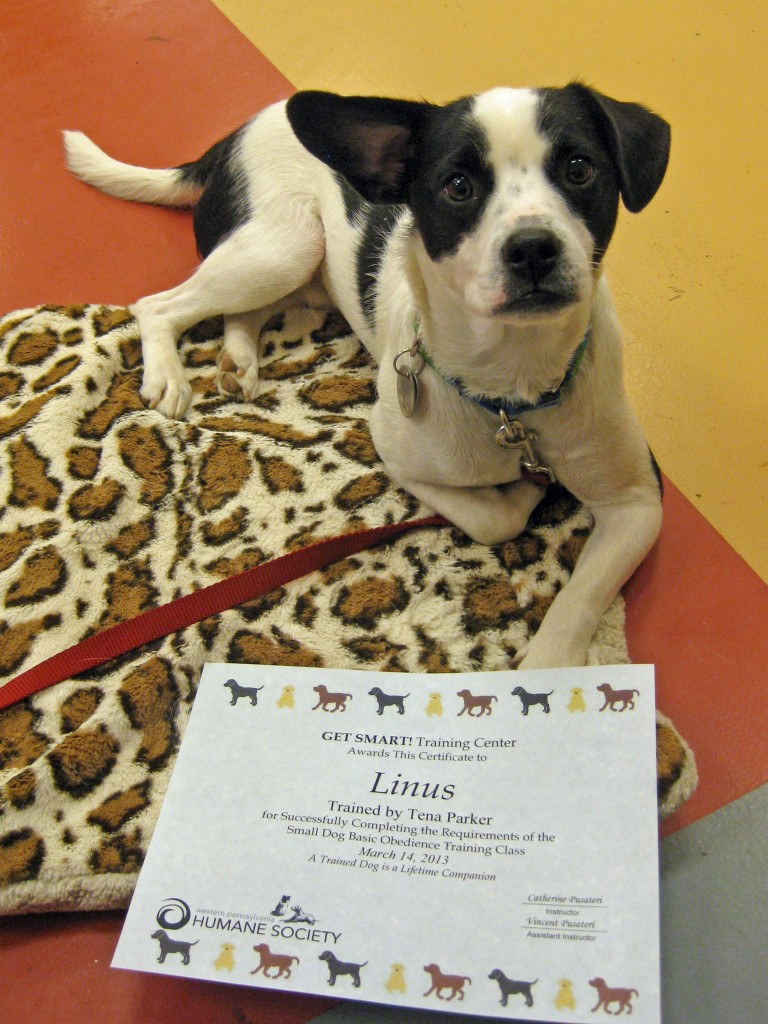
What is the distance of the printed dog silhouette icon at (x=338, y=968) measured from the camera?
110 centimetres

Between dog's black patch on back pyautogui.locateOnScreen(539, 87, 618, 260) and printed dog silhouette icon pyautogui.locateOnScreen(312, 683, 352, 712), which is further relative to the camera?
printed dog silhouette icon pyautogui.locateOnScreen(312, 683, 352, 712)

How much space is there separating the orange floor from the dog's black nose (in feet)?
2.36

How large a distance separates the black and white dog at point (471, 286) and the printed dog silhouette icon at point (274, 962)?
0.59m

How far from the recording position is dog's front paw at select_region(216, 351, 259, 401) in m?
1.97

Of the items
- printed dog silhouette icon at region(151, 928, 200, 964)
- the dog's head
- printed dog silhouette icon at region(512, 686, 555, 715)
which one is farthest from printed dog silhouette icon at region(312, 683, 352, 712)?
the dog's head

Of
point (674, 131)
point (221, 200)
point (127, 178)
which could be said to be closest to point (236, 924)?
point (221, 200)

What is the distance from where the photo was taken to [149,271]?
2.26 m

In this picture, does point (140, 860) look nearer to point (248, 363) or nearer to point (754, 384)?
point (248, 363)

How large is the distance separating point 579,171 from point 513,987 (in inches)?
45.5


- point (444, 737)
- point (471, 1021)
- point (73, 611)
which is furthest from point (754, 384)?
point (73, 611)

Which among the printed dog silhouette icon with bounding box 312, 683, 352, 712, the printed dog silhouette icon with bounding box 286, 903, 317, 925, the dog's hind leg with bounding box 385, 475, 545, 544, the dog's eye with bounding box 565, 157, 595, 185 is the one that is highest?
the dog's eye with bounding box 565, 157, 595, 185

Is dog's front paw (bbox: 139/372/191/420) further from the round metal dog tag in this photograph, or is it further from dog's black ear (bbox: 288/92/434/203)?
dog's black ear (bbox: 288/92/434/203)

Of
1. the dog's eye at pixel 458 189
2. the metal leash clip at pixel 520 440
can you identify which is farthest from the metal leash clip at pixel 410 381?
the dog's eye at pixel 458 189

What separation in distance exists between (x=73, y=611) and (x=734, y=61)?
2.52m
